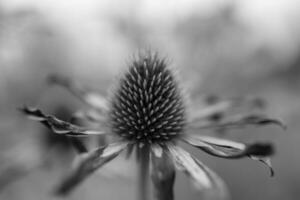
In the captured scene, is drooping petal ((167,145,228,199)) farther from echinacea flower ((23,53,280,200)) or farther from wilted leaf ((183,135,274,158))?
wilted leaf ((183,135,274,158))

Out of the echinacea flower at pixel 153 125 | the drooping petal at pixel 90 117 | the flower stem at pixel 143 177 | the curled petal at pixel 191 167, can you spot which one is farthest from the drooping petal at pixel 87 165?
the drooping petal at pixel 90 117

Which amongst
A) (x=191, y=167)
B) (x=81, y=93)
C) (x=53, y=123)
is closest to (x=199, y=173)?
(x=191, y=167)

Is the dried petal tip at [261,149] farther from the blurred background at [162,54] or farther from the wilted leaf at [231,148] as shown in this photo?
the blurred background at [162,54]

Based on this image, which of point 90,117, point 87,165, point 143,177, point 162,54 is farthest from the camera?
point 162,54

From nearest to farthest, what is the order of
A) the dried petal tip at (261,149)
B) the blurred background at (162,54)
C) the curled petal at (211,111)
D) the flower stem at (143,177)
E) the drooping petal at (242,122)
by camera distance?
1. the dried petal tip at (261,149)
2. the flower stem at (143,177)
3. the drooping petal at (242,122)
4. the curled petal at (211,111)
5. the blurred background at (162,54)

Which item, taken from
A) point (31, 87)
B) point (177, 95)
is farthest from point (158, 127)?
point (31, 87)

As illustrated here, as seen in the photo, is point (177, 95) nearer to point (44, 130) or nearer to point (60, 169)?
point (60, 169)

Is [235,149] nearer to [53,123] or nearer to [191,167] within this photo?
[191,167]
